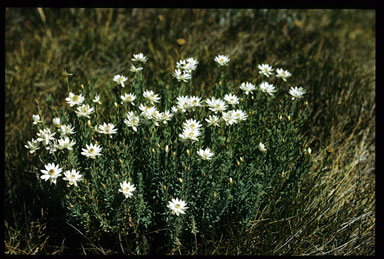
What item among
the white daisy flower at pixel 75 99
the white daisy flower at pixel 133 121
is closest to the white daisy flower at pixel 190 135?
the white daisy flower at pixel 133 121

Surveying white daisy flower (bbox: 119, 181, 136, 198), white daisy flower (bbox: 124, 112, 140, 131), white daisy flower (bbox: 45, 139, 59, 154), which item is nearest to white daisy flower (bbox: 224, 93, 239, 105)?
white daisy flower (bbox: 124, 112, 140, 131)

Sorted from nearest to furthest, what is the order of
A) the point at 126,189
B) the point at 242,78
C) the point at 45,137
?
1. the point at 126,189
2. the point at 45,137
3. the point at 242,78

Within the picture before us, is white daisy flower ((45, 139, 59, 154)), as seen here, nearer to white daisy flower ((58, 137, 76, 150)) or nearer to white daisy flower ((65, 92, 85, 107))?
white daisy flower ((58, 137, 76, 150))

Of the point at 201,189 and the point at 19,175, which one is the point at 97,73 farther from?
the point at 201,189

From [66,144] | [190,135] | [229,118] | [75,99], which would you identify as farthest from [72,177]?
[229,118]

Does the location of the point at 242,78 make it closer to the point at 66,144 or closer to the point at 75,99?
the point at 75,99
